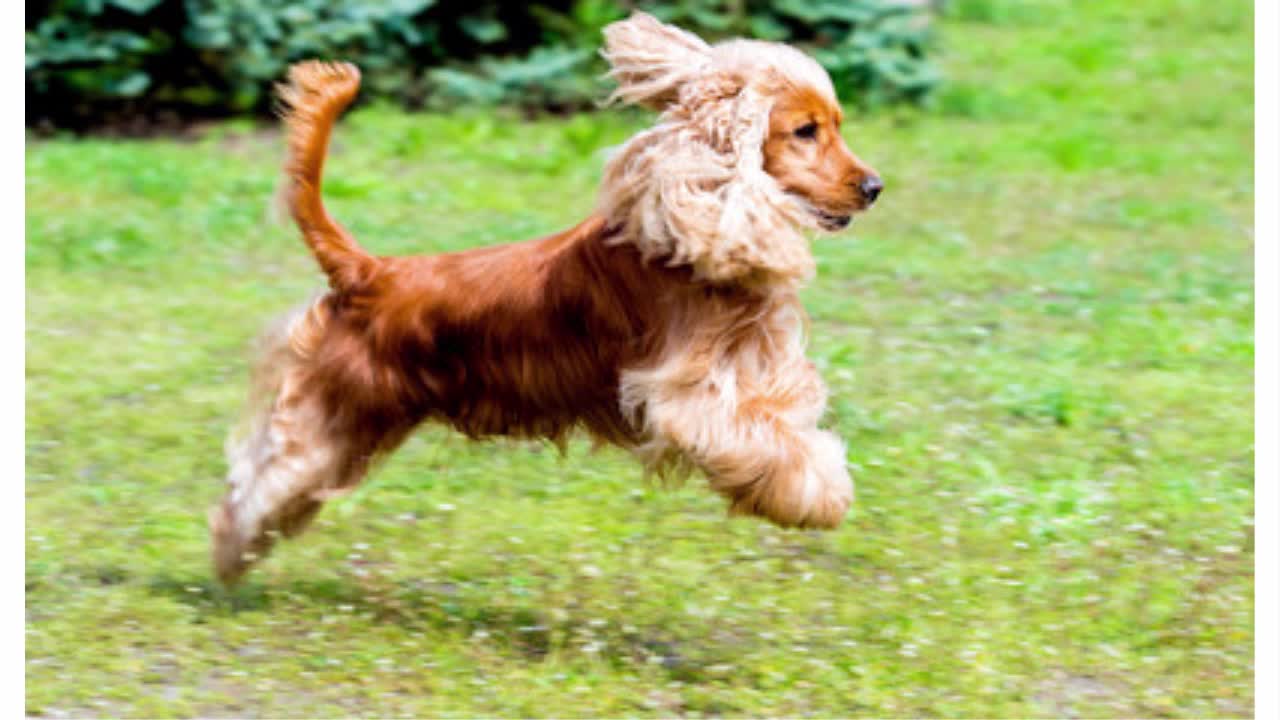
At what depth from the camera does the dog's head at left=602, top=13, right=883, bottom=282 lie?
551cm

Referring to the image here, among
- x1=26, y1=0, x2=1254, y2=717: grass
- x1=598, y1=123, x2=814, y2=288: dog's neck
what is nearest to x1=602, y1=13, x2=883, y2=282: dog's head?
x1=598, y1=123, x2=814, y2=288: dog's neck

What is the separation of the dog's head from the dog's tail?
101 centimetres

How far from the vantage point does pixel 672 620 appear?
21.1 feet

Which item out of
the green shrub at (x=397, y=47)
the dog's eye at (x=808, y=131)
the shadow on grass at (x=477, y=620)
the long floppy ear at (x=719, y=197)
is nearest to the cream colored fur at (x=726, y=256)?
the long floppy ear at (x=719, y=197)

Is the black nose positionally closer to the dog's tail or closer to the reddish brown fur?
the reddish brown fur

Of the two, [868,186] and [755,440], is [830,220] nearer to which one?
[868,186]

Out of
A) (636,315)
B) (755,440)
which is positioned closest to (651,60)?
(636,315)

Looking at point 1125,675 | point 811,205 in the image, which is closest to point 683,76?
point 811,205

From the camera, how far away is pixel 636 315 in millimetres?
5816

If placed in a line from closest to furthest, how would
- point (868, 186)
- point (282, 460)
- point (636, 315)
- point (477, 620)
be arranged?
1. point (868, 186)
2. point (636, 315)
3. point (282, 460)
4. point (477, 620)

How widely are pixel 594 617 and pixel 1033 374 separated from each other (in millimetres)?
3661

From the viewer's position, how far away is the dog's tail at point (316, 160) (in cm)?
619

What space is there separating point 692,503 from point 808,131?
92.5 inches

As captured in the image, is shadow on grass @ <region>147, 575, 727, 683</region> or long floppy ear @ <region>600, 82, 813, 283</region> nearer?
long floppy ear @ <region>600, 82, 813, 283</region>
